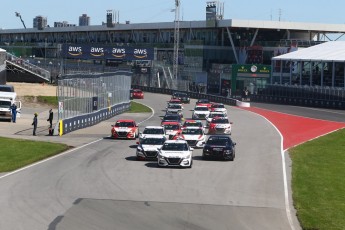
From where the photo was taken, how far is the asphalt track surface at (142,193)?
21.9 metres

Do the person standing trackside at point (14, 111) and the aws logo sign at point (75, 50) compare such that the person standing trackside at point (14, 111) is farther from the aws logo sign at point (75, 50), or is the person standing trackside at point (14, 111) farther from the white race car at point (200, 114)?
the aws logo sign at point (75, 50)

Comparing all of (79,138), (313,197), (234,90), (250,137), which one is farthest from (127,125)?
(234,90)

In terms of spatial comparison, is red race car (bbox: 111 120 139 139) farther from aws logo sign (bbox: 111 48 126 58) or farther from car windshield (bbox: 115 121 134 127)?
aws logo sign (bbox: 111 48 126 58)

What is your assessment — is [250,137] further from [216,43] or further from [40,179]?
[216,43]

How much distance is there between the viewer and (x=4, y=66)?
105 metres

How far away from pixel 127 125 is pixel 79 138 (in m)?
3.27

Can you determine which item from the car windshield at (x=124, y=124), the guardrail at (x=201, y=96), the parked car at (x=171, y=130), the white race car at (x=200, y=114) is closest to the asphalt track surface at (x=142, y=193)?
the parked car at (x=171, y=130)

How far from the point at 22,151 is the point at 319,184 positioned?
16684 mm

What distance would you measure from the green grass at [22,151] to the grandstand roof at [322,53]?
61.4 m

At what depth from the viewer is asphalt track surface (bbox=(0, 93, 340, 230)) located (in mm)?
21859

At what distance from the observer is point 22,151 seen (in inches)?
1580

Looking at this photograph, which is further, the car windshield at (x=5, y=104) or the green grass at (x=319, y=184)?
the car windshield at (x=5, y=104)

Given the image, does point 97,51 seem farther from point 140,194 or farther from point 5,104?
point 140,194

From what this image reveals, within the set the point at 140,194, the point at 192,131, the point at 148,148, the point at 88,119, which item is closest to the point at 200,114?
the point at 88,119
